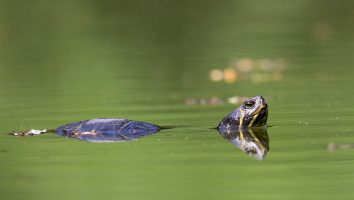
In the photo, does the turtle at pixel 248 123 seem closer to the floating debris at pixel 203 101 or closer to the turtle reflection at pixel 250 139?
the turtle reflection at pixel 250 139

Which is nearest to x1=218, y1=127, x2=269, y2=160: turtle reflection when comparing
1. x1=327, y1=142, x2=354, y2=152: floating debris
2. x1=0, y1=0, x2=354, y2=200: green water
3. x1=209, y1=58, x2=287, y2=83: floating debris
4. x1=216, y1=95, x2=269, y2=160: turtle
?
x1=216, y1=95, x2=269, y2=160: turtle

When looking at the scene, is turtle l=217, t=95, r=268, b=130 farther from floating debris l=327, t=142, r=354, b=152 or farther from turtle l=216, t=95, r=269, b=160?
floating debris l=327, t=142, r=354, b=152

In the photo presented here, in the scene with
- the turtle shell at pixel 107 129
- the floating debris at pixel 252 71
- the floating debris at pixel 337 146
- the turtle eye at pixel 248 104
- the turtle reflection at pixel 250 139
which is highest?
the floating debris at pixel 252 71

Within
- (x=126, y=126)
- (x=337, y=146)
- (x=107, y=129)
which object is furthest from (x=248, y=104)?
(x=337, y=146)

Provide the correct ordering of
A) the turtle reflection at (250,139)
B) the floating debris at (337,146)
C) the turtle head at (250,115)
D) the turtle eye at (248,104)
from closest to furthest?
1. the floating debris at (337,146)
2. the turtle reflection at (250,139)
3. the turtle head at (250,115)
4. the turtle eye at (248,104)

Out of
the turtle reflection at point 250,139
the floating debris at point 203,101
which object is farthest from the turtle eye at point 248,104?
the floating debris at point 203,101

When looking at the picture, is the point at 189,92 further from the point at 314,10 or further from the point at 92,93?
the point at 314,10

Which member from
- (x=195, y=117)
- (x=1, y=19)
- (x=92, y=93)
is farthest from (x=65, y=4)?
(x=195, y=117)

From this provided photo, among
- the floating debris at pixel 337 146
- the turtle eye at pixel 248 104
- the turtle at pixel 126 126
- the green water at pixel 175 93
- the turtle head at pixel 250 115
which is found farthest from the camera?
the turtle eye at pixel 248 104
